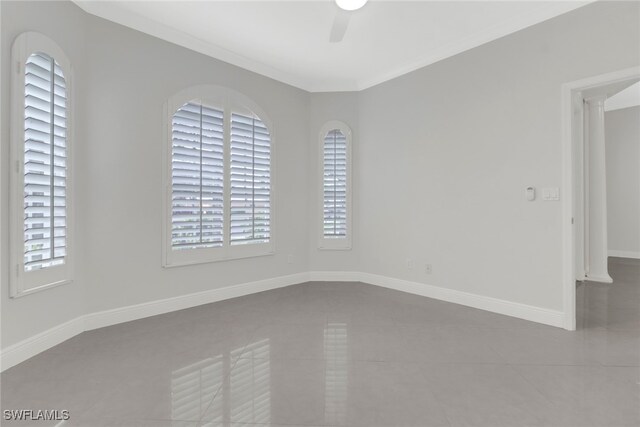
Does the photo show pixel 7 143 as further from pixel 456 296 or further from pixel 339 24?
pixel 456 296

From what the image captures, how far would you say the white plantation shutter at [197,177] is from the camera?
3.30 m

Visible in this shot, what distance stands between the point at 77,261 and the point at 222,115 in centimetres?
205

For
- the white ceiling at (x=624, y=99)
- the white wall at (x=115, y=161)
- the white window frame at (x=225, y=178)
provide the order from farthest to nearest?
the white ceiling at (x=624, y=99)
the white window frame at (x=225, y=178)
the white wall at (x=115, y=161)

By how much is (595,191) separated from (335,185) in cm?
383

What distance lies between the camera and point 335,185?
4.63 meters

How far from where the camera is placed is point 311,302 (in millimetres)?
3641

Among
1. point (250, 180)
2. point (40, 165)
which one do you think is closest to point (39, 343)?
point (40, 165)

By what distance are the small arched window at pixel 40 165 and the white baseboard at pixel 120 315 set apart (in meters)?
0.39

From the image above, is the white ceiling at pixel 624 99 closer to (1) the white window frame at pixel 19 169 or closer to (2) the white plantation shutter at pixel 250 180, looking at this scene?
(2) the white plantation shutter at pixel 250 180

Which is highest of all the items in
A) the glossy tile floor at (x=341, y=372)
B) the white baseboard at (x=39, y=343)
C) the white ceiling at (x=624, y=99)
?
the white ceiling at (x=624, y=99)

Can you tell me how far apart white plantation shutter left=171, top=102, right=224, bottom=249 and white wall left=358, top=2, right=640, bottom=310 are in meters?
2.06

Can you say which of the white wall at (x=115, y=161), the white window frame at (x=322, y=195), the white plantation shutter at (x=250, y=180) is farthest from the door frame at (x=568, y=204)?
the white wall at (x=115, y=161)

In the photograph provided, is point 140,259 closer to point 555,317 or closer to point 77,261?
point 77,261

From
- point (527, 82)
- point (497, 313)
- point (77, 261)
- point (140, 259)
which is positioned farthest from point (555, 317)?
point (77, 261)
